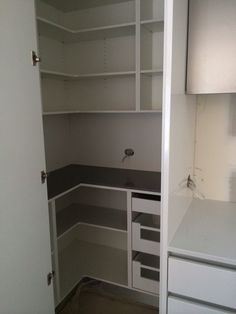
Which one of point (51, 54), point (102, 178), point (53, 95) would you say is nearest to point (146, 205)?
point (102, 178)

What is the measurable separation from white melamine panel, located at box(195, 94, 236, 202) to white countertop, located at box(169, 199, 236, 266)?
0.13 metres

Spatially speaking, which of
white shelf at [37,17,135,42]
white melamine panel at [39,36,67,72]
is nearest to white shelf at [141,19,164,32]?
white shelf at [37,17,135,42]

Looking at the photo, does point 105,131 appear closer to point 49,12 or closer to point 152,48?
point 152,48

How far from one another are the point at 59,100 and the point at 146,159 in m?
1.05

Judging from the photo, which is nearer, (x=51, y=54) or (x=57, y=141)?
(x=51, y=54)

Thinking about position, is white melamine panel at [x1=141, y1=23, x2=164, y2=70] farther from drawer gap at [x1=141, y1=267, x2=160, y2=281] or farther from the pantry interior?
drawer gap at [x1=141, y1=267, x2=160, y2=281]

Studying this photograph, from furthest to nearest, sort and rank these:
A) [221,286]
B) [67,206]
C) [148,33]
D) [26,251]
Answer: [67,206], [148,33], [26,251], [221,286]

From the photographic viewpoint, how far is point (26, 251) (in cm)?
152

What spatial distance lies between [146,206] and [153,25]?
1.44m

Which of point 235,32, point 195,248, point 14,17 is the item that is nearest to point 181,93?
point 235,32

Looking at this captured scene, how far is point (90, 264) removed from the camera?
2588 millimetres

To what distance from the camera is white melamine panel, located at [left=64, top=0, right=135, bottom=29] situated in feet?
7.77

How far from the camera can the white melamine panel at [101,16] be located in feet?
7.77

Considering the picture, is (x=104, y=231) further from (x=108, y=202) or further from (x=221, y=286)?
(x=221, y=286)
